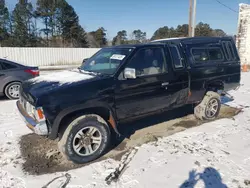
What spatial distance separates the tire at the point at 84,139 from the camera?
3367 mm

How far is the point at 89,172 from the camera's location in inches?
131

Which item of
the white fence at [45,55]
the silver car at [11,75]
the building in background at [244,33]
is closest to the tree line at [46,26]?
the white fence at [45,55]

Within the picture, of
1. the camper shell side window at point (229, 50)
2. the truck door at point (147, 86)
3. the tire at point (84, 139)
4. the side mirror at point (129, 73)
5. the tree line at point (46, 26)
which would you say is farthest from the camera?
the tree line at point (46, 26)

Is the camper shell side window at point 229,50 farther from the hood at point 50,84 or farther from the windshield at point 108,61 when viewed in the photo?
the hood at point 50,84

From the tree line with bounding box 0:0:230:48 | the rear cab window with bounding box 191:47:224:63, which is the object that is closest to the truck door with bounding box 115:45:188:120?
the rear cab window with bounding box 191:47:224:63

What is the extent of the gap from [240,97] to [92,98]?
6.45m

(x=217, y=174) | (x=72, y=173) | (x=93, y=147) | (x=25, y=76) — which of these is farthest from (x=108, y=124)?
(x=25, y=76)

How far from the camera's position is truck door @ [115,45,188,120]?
3.86 metres

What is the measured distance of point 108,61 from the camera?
428 cm

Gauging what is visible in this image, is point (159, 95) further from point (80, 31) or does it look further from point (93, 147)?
point (80, 31)

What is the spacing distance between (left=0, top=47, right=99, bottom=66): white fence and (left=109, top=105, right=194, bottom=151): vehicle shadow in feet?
60.2

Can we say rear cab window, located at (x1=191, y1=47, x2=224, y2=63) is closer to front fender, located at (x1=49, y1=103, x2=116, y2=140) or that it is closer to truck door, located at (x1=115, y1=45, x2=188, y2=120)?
truck door, located at (x1=115, y1=45, x2=188, y2=120)

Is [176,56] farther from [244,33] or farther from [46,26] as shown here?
[46,26]

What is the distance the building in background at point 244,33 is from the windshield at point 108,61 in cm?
1691
